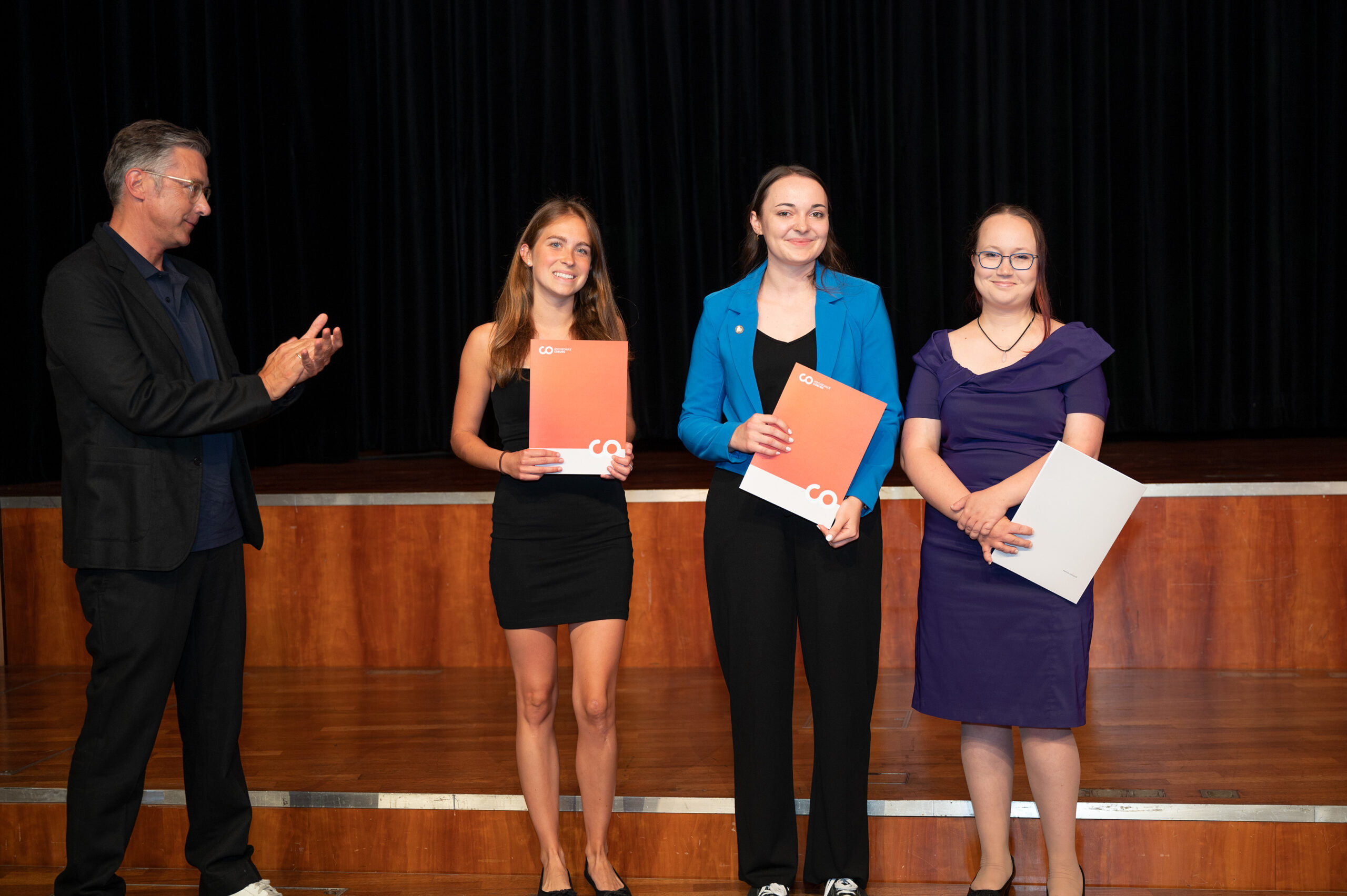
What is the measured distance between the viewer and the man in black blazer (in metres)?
2.11

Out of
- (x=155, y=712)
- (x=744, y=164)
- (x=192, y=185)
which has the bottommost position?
(x=155, y=712)

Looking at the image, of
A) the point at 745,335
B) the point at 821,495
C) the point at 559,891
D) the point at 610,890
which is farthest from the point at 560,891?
the point at 745,335

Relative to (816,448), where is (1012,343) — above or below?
above

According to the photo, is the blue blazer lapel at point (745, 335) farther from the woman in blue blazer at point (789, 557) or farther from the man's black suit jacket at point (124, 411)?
the man's black suit jacket at point (124, 411)

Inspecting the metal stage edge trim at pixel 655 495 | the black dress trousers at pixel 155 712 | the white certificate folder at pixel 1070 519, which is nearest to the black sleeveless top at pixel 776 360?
the white certificate folder at pixel 1070 519

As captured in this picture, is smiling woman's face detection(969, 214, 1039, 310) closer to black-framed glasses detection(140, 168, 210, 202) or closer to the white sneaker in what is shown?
black-framed glasses detection(140, 168, 210, 202)

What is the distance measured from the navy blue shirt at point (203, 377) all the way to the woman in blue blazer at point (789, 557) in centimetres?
98

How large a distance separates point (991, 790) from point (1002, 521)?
1.89 feet

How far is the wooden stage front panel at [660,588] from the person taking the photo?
11.3 ft

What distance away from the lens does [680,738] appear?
300 centimetres

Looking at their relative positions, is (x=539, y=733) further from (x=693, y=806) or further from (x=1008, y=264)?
(x=1008, y=264)

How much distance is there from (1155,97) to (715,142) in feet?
7.50

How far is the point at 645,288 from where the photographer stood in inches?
235

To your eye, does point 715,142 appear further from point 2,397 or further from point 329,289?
point 2,397
